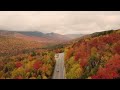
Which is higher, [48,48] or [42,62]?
[48,48]

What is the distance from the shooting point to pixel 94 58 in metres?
13.9

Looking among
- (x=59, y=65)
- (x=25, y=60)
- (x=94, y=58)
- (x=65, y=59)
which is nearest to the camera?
(x=25, y=60)

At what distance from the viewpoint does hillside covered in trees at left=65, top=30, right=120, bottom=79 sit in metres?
12.4

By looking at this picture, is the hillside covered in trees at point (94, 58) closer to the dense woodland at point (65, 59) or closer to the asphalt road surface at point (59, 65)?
the dense woodland at point (65, 59)

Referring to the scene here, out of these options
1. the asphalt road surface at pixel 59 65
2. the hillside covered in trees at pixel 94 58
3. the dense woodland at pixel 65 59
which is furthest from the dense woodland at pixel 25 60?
the hillside covered in trees at pixel 94 58

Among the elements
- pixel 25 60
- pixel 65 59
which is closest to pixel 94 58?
pixel 65 59

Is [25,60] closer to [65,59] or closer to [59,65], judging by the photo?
[59,65]

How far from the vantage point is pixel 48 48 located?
13000mm

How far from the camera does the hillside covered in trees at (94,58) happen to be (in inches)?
489
